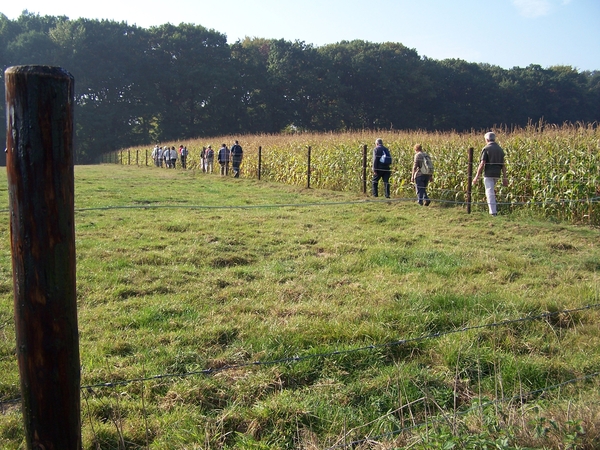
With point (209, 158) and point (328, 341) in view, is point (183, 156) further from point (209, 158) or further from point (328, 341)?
point (328, 341)

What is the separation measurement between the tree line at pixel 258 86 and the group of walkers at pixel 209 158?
28888mm

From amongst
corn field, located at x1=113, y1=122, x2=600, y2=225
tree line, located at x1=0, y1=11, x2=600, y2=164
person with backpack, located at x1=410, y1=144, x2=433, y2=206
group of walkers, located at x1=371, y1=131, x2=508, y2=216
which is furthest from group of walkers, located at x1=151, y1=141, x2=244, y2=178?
tree line, located at x1=0, y1=11, x2=600, y2=164

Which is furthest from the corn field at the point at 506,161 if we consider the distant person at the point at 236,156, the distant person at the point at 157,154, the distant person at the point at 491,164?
the distant person at the point at 157,154

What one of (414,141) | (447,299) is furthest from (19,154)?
(414,141)

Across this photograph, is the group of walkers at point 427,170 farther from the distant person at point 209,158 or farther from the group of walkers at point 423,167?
the distant person at point 209,158

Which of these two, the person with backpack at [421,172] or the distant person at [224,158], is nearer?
the person with backpack at [421,172]

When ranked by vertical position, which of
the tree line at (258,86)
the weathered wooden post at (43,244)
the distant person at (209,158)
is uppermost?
the tree line at (258,86)

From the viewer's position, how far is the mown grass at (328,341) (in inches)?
121

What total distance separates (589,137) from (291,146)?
506 inches

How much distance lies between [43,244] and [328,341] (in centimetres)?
284

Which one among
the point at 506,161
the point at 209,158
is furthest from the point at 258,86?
the point at 506,161

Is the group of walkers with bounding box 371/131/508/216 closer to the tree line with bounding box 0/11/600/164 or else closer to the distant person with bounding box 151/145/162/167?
the distant person with bounding box 151/145/162/167

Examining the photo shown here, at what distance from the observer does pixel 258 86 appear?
232 feet

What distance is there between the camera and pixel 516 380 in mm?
3859
